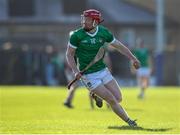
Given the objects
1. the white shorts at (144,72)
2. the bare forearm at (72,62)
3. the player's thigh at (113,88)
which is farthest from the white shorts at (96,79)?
the white shorts at (144,72)

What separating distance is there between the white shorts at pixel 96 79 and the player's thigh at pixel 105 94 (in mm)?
68

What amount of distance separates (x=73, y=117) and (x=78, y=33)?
460cm

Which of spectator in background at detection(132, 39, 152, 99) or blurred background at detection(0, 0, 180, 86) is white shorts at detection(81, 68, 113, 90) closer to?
spectator in background at detection(132, 39, 152, 99)

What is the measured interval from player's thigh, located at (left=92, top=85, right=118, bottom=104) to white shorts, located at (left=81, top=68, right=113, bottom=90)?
68mm

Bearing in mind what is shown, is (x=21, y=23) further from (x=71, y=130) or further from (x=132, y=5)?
(x=71, y=130)

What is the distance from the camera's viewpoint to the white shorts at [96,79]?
13.7m

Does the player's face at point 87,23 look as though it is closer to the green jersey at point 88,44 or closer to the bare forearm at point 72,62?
the green jersey at point 88,44

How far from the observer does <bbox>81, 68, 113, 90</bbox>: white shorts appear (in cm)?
1370

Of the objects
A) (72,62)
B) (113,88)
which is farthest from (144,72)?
(72,62)

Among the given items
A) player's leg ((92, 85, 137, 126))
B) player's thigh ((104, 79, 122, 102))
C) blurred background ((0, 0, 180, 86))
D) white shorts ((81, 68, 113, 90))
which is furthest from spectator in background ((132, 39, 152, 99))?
blurred background ((0, 0, 180, 86))

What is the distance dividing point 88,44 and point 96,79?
671 millimetres

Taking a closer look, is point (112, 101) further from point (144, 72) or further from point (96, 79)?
point (144, 72)

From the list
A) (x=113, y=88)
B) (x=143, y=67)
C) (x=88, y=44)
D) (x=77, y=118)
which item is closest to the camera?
(x=88, y=44)

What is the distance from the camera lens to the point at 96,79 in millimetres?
13766
